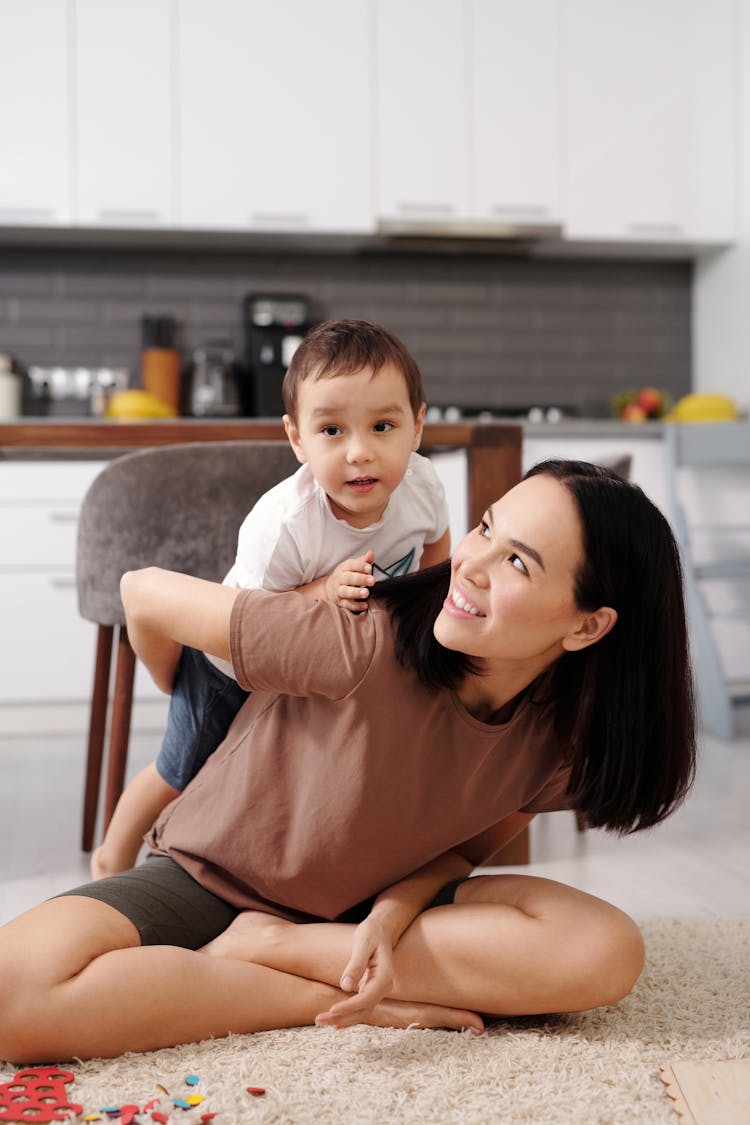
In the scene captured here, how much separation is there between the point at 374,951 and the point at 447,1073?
0.14 meters

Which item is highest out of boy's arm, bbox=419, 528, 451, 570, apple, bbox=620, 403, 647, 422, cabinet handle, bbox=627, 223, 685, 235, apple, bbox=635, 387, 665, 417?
cabinet handle, bbox=627, 223, 685, 235

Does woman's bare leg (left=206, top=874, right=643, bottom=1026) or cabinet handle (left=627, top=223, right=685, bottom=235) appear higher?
cabinet handle (left=627, top=223, right=685, bottom=235)

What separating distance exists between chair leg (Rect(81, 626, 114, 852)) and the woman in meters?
0.85

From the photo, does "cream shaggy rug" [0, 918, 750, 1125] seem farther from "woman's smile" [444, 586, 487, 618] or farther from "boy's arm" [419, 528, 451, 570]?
"boy's arm" [419, 528, 451, 570]

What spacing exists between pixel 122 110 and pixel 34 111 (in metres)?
0.28

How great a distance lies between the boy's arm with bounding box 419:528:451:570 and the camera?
1623 millimetres

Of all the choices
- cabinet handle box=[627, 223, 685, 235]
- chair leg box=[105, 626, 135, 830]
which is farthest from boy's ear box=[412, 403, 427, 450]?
cabinet handle box=[627, 223, 685, 235]

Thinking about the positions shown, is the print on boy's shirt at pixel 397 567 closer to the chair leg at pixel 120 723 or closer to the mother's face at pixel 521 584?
the mother's face at pixel 521 584

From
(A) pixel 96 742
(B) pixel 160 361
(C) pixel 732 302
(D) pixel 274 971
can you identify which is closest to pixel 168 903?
(D) pixel 274 971

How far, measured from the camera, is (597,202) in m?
4.10

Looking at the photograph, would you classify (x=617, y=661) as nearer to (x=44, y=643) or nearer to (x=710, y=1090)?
(x=710, y=1090)

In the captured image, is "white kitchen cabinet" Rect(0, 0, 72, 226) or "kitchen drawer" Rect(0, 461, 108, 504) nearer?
"kitchen drawer" Rect(0, 461, 108, 504)

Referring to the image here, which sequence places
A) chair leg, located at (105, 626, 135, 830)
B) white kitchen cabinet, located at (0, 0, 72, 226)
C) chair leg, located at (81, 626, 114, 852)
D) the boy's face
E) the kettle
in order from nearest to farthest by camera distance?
the boy's face → chair leg, located at (105, 626, 135, 830) → chair leg, located at (81, 626, 114, 852) → white kitchen cabinet, located at (0, 0, 72, 226) → the kettle

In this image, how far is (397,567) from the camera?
1.52m
